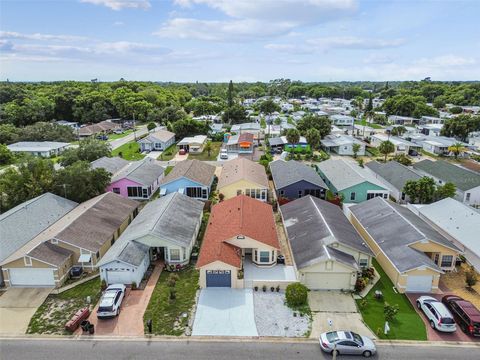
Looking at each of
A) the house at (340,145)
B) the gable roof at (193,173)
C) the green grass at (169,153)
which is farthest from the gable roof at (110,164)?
the house at (340,145)

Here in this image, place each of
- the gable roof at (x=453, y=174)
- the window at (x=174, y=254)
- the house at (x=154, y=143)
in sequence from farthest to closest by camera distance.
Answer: the house at (x=154, y=143) → the gable roof at (x=453, y=174) → the window at (x=174, y=254)

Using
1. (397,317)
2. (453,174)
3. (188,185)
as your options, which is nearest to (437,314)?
(397,317)

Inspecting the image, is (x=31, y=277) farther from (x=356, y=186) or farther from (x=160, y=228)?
(x=356, y=186)

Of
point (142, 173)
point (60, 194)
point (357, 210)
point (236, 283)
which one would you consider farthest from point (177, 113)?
point (236, 283)

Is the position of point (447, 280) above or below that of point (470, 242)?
below

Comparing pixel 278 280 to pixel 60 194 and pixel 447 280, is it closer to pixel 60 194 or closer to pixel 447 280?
pixel 447 280

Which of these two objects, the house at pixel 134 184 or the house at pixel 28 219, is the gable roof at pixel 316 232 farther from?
the house at pixel 28 219

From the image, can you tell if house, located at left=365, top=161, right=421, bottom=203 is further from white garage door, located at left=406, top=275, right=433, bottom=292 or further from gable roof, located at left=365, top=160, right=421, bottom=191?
white garage door, located at left=406, top=275, right=433, bottom=292
